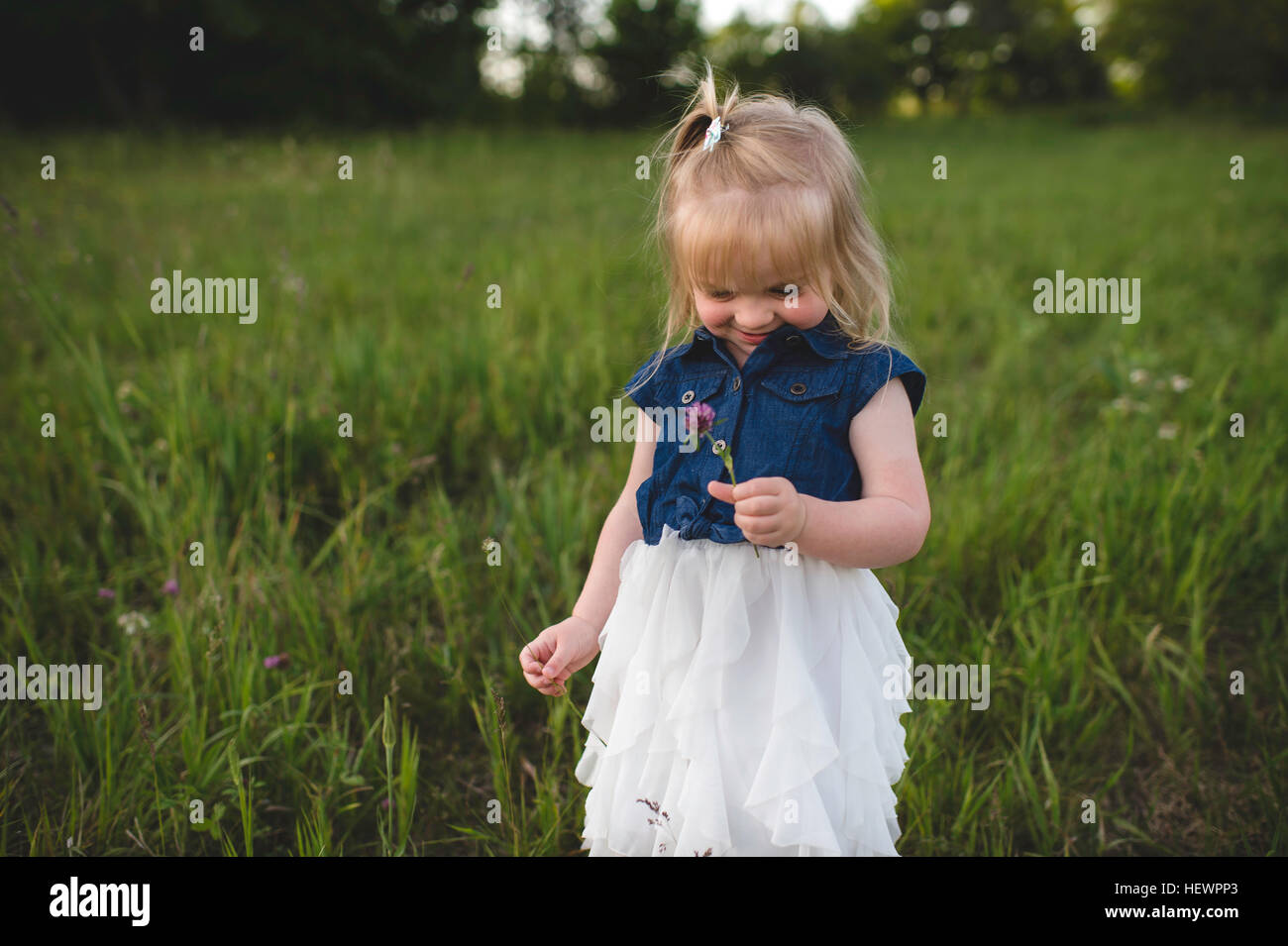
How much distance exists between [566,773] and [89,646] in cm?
123

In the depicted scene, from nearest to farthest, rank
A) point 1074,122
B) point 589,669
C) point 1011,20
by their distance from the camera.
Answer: point 589,669
point 1074,122
point 1011,20

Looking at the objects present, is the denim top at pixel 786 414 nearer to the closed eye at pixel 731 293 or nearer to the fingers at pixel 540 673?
the closed eye at pixel 731 293

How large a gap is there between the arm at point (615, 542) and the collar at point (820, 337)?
21cm

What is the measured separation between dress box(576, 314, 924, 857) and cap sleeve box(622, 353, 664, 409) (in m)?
0.09

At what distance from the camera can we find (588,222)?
20.4ft

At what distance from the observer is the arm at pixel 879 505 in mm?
1122

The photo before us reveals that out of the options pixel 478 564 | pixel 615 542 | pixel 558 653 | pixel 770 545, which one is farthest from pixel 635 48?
pixel 770 545

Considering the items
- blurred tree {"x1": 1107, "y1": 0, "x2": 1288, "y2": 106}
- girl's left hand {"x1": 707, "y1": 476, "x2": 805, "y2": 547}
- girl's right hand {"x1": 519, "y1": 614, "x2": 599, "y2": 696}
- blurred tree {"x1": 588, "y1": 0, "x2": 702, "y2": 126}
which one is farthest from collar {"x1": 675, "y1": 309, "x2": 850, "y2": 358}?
blurred tree {"x1": 1107, "y1": 0, "x2": 1288, "y2": 106}

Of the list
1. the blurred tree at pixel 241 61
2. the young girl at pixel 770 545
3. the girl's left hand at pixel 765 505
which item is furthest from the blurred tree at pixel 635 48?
the girl's left hand at pixel 765 505

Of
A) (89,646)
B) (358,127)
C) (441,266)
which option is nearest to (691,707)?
(89,646)

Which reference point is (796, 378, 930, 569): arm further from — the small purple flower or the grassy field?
the grassy field

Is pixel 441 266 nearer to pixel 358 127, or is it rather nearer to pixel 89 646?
pixel 89 646

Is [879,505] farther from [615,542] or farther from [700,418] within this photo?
[615,542]

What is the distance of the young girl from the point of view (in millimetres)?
1167
